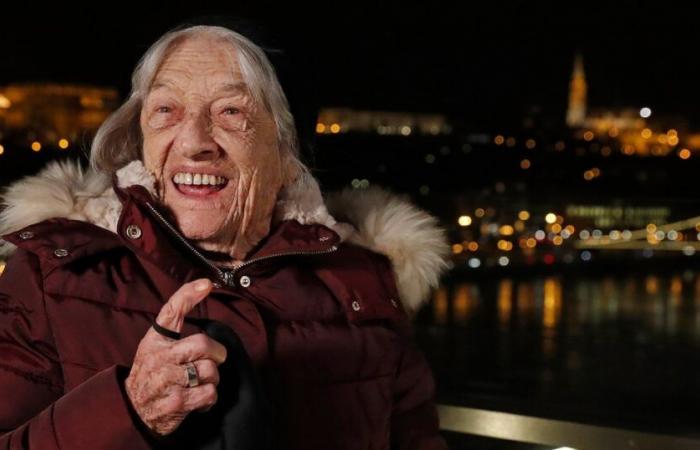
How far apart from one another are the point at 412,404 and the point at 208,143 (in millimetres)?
592

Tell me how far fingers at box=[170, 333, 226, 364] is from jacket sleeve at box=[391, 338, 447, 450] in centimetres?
68

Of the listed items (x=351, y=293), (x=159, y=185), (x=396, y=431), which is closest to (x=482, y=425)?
(x=396, y=431)

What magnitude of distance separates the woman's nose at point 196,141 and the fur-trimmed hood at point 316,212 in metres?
0.08

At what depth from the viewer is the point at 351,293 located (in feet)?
5.52

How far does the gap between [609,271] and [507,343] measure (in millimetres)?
36437

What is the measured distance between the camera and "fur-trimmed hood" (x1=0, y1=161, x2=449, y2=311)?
1.57 metres

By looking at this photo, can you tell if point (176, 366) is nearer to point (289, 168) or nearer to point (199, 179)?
point (199, 179)

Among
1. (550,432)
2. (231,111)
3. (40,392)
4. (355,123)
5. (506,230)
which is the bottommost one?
(506,230)

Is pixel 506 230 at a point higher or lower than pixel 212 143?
lower

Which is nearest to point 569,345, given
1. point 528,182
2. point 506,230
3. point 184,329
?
point 528,182

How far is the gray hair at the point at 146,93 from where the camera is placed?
1.61 m

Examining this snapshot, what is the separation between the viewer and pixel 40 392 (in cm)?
136

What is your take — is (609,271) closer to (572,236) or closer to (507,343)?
(572,236)

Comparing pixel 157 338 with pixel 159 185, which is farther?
pixel 159 185
